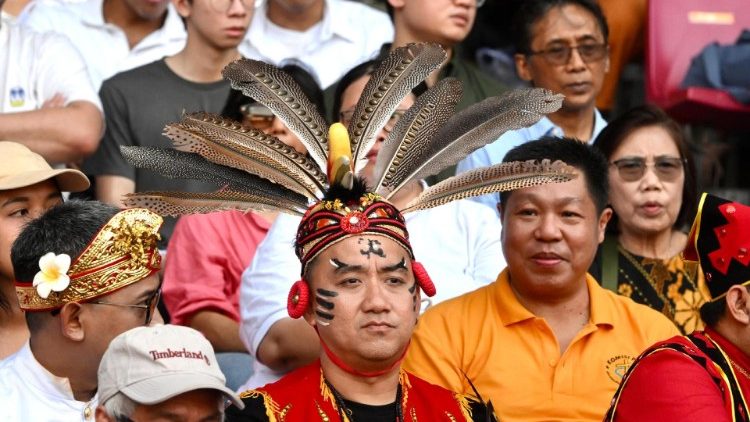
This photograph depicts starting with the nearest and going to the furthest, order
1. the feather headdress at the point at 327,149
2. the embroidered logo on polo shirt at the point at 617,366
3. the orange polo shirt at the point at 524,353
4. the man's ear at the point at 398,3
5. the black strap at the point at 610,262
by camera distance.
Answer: the feather headdress at the point at 327,149 < the orange polo shirt at the point at 524,353 < the embroidered logo on polo shirt at the point at 617,366 < the black strap at the point at 610,262 < the man's ear at the point at 398,3

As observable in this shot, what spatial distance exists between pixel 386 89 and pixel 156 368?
149 centimetres

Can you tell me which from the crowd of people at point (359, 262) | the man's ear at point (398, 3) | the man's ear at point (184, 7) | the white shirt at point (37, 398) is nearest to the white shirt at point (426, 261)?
the crowd of people at point (359, 262)

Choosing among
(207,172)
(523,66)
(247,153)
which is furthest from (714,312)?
(523,66)

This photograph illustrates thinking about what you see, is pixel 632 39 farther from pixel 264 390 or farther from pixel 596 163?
pixel 264 390

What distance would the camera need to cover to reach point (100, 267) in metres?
4.99

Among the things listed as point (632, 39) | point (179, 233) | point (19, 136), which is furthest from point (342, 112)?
point (632, 39)

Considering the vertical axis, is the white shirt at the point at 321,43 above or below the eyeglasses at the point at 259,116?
above

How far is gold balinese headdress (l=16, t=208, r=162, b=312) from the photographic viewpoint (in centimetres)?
495

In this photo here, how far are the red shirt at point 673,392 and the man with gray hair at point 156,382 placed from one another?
1.29 m

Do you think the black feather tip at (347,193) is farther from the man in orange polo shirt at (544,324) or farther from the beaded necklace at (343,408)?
the man in orange polo shirt at (544,324)

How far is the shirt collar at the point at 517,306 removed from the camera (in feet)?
18.2

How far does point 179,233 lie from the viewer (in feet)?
21.6

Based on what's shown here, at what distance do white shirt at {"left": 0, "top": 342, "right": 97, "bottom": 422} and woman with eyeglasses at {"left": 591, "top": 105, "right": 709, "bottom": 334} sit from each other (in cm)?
258

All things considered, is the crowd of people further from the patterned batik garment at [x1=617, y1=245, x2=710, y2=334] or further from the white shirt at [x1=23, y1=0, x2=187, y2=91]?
the white shirt at [x1=23, y1=0, x2=187, y2=91]
